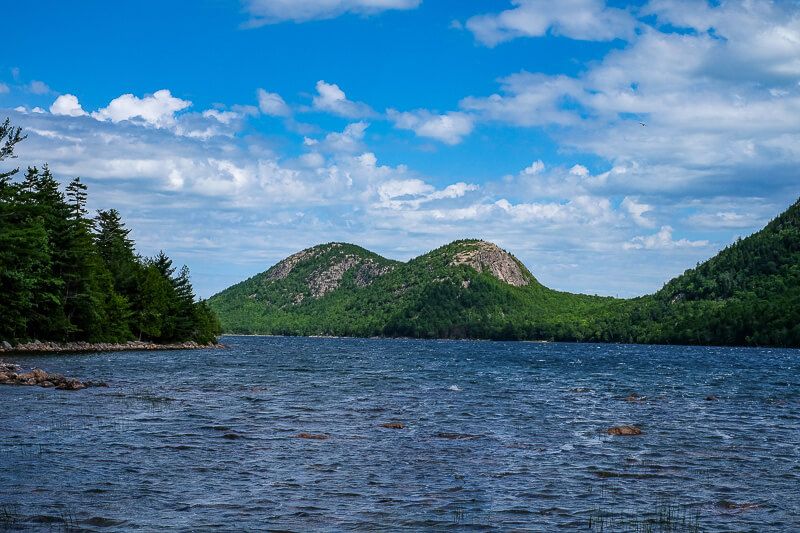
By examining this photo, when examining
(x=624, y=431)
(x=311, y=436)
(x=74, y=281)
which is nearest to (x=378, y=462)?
(x=311, y=436)

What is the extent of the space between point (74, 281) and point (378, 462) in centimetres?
8308

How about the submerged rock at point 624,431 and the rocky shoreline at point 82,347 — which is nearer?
the submerged rock at point 624,431

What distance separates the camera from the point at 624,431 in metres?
35.3

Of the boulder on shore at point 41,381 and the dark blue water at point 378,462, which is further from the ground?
the boulder on shore at point 41,381

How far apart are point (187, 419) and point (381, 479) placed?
16.0 m

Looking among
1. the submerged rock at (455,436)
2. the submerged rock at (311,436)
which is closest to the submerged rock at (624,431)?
the submerged rock at (455,436)

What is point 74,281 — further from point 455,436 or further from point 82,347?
point 455,436

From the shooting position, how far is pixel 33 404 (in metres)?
37.0

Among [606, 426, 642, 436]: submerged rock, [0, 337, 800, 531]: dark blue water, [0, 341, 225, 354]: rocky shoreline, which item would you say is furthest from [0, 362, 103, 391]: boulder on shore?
[0, 341, 225, 354]: rocky shoreline

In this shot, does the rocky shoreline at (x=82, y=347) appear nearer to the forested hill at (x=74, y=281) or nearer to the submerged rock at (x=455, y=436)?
the forested hill at (x=74, y=281)

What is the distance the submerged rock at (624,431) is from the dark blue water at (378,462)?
3.40 feet

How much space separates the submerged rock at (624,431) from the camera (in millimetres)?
35062

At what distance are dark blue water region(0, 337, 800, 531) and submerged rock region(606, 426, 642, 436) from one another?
1.03m

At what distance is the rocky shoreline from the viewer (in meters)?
84.6
